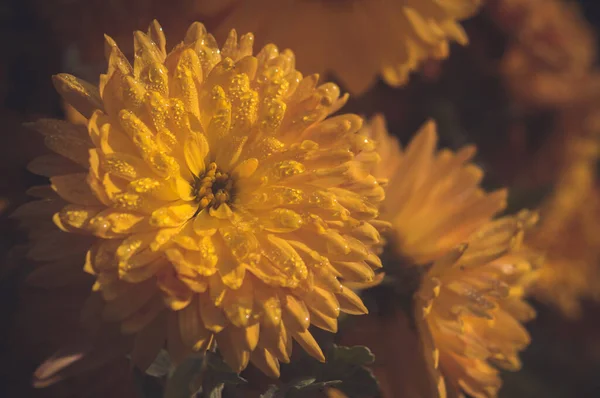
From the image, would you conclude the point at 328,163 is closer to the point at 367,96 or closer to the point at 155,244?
the point at 155,244

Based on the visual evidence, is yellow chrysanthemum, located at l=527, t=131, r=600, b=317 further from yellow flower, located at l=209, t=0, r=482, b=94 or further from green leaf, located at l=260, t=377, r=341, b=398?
green leaf, located at l=260, t=377, r=341, b=398

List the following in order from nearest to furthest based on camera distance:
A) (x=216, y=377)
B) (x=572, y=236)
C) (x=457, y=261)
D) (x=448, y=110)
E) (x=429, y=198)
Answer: (x=216, y=377) < (x=457, y=261) < (x=429, y=198) < (x=448, y=110) < (x=572, y=236)

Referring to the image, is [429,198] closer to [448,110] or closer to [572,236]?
[448,110]

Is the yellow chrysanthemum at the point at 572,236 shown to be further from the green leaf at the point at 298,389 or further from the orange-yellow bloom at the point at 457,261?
the green leaf at the point at 298,389

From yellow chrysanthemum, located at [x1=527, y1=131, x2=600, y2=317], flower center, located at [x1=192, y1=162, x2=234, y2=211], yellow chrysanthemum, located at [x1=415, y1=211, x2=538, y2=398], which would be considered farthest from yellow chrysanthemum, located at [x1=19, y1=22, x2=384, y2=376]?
yellow chrysanthemum, located at [x1=527, y1=131, x2=600, y2=317]

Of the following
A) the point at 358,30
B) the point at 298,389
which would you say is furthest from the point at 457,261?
the point at 358,30

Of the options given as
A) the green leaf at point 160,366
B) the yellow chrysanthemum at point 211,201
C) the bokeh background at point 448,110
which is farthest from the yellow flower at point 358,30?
the green leaf at point 160,366

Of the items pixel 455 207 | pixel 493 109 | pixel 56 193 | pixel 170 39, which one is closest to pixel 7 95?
pixel 170 39
